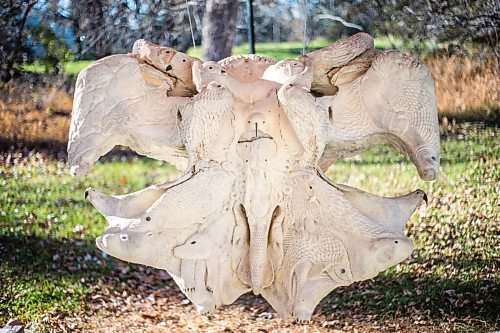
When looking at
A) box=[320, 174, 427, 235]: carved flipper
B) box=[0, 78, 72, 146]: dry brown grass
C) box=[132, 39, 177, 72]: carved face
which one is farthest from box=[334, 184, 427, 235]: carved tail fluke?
box=[0, 78, 72, 146]: dry brown grass

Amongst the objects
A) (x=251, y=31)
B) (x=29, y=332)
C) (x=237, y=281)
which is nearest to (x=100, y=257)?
(x=29, y=332)

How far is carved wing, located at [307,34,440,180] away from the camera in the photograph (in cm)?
279

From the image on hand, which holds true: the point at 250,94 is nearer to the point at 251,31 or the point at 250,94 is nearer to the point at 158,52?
the point at 158,52

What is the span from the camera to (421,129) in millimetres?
2771

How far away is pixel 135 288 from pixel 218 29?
1835mm

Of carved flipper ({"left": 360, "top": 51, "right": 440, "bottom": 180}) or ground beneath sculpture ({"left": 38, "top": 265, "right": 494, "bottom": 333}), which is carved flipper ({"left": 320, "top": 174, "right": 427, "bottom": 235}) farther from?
ground beneath sculpture ({"left": 38, "top": 265, "right": 494, "bottom": 333})

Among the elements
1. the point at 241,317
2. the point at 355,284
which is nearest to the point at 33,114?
the point at 241,317

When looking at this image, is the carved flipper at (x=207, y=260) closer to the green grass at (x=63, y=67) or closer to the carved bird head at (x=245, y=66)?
the carved bird head at (x=245, y=66)

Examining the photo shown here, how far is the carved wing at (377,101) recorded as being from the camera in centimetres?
279

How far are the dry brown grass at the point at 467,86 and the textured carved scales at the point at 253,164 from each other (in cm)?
140

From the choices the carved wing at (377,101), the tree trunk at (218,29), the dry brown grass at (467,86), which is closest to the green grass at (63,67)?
the tree trunk at (218,29)

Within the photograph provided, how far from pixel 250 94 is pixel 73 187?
281 centimetres

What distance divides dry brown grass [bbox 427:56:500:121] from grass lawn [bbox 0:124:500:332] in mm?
111

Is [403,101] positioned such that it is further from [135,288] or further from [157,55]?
[135,288]
